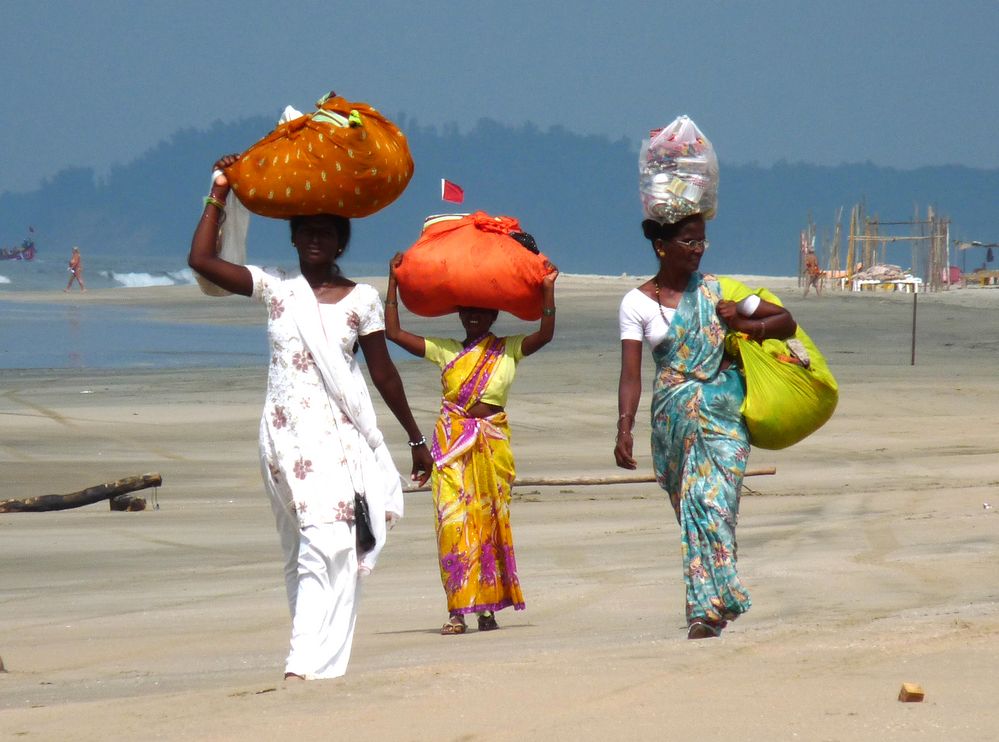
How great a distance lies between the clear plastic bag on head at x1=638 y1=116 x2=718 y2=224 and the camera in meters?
5.95

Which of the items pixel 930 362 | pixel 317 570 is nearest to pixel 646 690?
pixel 317 570

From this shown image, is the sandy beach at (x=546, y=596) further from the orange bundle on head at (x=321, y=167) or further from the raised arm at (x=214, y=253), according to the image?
the orange bundle on head at (x=321, y=167)

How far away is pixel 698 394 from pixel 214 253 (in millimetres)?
1816

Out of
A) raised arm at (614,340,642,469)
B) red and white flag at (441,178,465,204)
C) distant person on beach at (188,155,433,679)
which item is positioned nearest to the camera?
distant person on beach at (188,155,433,679)

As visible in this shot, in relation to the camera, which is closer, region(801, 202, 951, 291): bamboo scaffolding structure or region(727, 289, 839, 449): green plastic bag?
region(727, 289, 839, 449): green plastic bag

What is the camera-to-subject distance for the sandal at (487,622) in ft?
21.3

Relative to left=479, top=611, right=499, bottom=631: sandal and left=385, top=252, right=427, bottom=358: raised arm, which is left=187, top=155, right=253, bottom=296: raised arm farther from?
left=479, top=611, right=499, bottom=631: sandal

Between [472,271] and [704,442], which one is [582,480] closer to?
[472,271]

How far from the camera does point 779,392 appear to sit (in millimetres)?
5867

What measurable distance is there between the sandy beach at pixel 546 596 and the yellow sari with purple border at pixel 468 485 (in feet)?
0.78

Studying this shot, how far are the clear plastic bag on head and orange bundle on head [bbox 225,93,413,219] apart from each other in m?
1.26

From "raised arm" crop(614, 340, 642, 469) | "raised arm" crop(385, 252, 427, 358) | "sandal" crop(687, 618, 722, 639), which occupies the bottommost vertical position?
"sandal" crop(687, 618, 722, 639)

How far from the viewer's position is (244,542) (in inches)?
344

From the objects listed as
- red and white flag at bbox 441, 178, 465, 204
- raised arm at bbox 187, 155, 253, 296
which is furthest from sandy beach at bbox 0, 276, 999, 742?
red and white flag at bbox 441, 178, 465, 204
